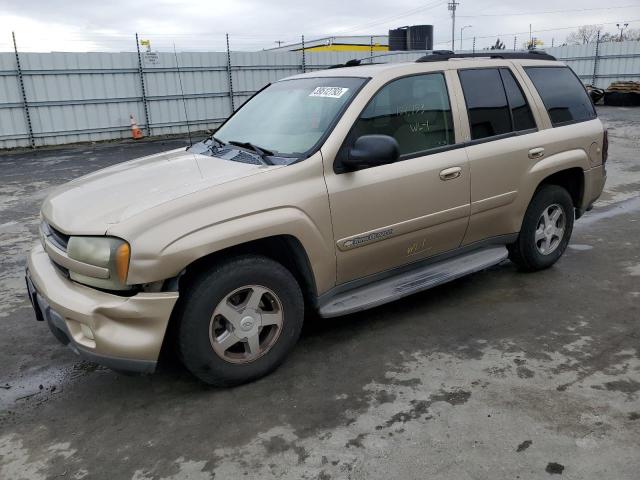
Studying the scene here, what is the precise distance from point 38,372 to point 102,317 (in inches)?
43.7

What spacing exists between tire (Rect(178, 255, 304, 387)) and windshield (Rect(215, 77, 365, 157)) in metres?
0.82

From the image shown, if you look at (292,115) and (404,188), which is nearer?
(404,188)

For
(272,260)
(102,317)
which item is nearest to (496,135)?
(272,260)

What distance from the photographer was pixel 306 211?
317 centimetres

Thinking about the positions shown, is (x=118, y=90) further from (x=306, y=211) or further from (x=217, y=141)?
(x=306, y=211)

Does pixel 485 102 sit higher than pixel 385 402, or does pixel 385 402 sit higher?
pixel 485 102

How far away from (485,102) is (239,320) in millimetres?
2511

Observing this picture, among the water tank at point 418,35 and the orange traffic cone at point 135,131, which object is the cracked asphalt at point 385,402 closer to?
the water tank at point 418,35

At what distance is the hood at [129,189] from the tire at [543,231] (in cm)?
243

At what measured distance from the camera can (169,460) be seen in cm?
258

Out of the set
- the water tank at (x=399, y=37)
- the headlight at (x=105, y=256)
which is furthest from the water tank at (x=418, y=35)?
the headlight at (x=105, y=256)

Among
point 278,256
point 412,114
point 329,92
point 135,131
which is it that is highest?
point 329,92

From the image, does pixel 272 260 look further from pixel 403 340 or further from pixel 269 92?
pixel 269 92

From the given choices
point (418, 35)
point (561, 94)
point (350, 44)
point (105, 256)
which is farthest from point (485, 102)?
point (350, 44)
